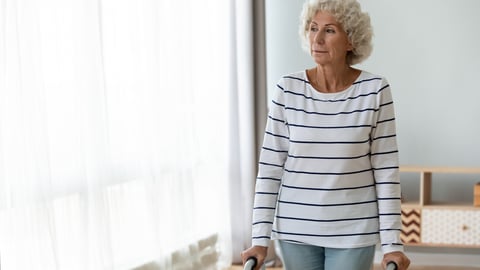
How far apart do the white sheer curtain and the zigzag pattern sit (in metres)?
1.02

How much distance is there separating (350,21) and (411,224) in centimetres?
235

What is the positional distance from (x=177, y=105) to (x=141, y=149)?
15.0 inches

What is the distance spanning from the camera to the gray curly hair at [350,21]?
2119 millimetres

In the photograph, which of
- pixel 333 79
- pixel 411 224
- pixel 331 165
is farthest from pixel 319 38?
pixel 411 224

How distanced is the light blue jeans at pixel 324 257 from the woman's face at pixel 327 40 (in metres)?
0.54

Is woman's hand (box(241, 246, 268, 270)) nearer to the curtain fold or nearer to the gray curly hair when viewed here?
the gray curly hair

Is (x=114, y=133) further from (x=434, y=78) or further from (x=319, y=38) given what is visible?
(x=434, y=78)

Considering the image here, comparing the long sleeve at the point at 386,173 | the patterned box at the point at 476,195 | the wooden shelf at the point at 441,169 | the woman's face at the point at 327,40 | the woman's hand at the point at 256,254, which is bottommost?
the patterned box at the point at 476,195

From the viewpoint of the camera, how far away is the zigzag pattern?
419 cm

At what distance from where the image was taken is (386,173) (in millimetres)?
2074

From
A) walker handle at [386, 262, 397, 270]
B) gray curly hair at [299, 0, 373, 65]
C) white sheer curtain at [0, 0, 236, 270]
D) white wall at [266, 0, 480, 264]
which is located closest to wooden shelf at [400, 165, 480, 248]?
white wall at [266, 0, 480, 264]

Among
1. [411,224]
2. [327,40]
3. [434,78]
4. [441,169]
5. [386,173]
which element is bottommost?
[411,224]

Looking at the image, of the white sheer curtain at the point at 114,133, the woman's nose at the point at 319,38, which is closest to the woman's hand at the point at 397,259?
the woman's nose at the point at 319,38

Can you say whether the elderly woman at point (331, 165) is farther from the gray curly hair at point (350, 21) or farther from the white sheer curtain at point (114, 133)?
the white sheer curtain at point (114, 133)
